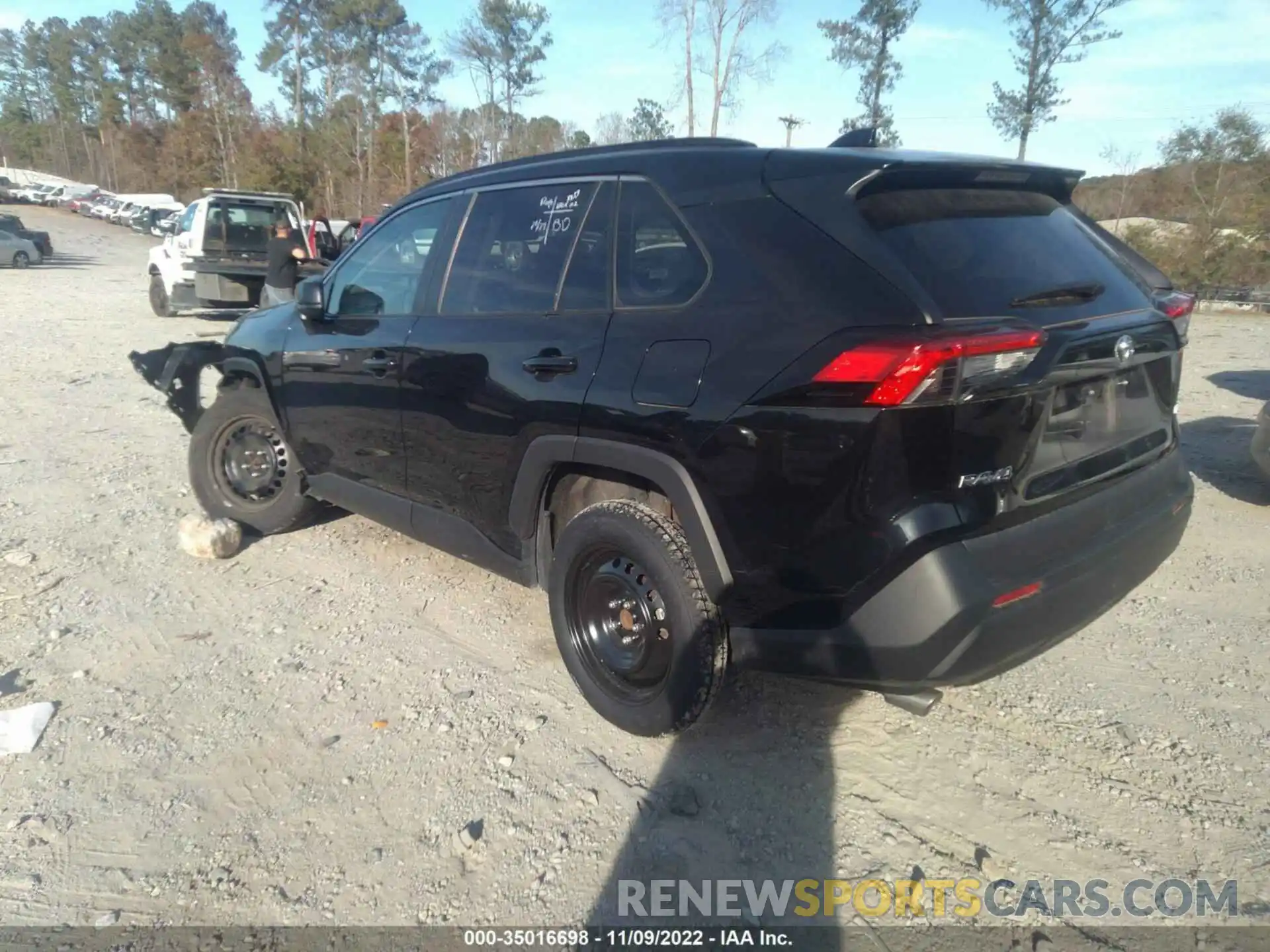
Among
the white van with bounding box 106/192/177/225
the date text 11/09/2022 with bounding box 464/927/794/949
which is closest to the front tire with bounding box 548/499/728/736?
the date text 11/09/2022 with bounding box 464/927/794/949

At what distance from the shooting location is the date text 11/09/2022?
90.4 inches

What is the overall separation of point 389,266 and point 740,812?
2.81m

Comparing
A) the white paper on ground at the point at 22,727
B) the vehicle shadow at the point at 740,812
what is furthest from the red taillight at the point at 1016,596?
the white paper on ground at the point at 22,727

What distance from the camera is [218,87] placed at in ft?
172

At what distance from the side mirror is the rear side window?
1.83 metres

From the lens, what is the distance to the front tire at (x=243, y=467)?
15.8ft

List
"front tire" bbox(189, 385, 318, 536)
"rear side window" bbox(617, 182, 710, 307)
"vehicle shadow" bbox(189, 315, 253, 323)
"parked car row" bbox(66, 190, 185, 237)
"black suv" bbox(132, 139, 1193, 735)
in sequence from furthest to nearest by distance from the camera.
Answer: "parked car row" bbox(66, 190, 185, 237), "vehicle shadow" bbox(189, 315, 253, 323), "front tire" bbox(189, 385, 318, 536), "rear side window" bbox(617, 182, 710, 307), "black suv" bbox(132, 139, 1193, 735)

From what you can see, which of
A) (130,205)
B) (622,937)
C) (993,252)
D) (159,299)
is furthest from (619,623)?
(130,205)

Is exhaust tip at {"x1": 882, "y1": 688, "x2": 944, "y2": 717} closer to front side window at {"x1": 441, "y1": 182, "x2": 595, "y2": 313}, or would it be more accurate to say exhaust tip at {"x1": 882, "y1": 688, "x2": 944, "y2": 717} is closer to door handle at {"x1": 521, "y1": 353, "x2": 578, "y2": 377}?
door handle at {"x1": 521, "y1": 353, "x2": 578, "y2": 377}

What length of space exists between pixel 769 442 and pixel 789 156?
36.3 inches

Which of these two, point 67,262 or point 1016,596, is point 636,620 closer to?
point 1016,596

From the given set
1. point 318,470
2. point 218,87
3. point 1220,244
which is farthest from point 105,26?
point 318,470

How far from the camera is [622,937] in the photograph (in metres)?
2.32

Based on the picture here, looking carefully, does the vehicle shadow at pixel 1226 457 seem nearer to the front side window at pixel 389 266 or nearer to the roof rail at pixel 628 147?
the roof rail at pixel 628 147
